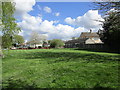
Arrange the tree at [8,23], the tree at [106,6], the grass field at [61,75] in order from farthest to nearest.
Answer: the tree at [8,23] < the tree at [106,6] < the grass field at [61,75]

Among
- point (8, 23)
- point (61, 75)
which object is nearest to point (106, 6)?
point (61, 75)

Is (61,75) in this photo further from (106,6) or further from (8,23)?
(8,23)

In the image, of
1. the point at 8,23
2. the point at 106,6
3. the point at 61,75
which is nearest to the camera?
the point at 61,75

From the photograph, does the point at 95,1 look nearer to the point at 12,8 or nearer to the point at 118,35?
the point at 12,8

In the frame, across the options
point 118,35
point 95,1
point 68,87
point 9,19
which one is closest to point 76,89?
point 68,87

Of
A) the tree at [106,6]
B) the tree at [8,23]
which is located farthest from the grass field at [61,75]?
the tree at [106,6]

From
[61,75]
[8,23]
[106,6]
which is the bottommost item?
[61,75]

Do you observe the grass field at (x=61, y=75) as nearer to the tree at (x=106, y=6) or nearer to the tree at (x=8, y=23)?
the tree at (x=8, y=23)

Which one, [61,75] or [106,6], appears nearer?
[61,75]

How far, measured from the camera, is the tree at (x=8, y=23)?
904 centimetres

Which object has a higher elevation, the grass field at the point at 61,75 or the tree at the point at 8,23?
the tree at the point at 8,23

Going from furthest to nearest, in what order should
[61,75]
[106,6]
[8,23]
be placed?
[8,23] < [106,6] < [61,75]

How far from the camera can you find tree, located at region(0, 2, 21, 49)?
9041 mm

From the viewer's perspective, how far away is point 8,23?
9312 mm
